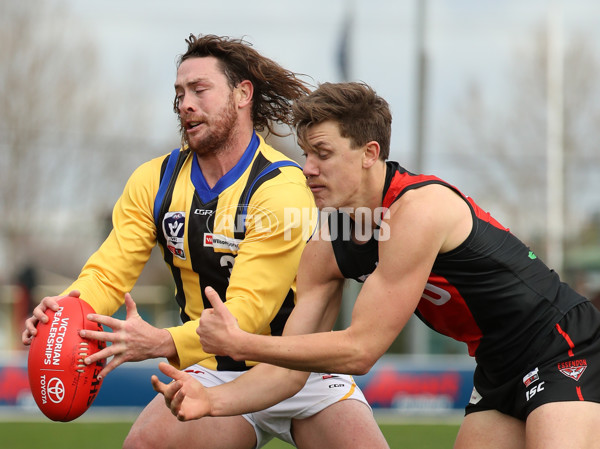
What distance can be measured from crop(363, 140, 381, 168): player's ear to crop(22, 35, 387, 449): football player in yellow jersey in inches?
29.0

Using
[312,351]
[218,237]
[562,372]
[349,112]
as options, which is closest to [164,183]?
[218,237]

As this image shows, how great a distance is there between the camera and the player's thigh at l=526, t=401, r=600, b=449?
3.48 metres

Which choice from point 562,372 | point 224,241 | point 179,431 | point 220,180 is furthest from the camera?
point 220,180

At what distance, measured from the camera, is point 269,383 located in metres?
3.93

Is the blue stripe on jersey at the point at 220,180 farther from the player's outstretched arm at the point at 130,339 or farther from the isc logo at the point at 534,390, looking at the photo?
the isc logo at the point at 534,390

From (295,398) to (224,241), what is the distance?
850mm

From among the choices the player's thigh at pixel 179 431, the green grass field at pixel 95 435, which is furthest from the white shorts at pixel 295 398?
the green grass field at pixel 95 435

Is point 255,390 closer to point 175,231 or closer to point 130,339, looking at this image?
point 130,339

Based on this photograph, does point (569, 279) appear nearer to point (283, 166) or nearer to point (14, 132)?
point (283, 166)

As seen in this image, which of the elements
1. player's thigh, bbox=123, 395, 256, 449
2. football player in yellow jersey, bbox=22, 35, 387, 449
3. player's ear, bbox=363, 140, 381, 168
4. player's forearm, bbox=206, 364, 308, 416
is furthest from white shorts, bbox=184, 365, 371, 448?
player's ear, bbox=363, 140, 381, 168

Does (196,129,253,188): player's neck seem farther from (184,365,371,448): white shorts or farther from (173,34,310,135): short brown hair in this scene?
(184,365,371,448): white shorts

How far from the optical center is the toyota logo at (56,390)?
13.0 ft

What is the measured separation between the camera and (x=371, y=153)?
372cm

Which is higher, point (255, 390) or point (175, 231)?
point (175, 231)
